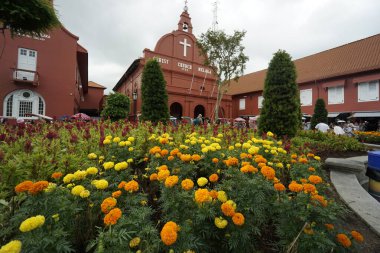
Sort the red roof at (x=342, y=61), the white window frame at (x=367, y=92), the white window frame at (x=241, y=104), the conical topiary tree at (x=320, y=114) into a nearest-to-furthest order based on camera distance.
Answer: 1. the conical topiary tree at (x=320, y=114)
2. the white window frame at (x=367, y=92)
3. the red roof at (x=342, y=61)
4. the white window frame at (x=241, y=104)

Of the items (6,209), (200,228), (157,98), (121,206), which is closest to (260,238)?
(200,228)

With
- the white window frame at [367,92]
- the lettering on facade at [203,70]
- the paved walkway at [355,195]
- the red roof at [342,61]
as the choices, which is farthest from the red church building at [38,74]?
the white window frame at [367,92]

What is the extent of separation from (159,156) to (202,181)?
870mm

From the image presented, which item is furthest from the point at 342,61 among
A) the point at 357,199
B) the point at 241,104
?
the point at 357,199

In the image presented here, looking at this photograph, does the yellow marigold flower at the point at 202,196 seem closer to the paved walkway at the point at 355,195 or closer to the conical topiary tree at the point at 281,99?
the paved walkway at the point at 355,195

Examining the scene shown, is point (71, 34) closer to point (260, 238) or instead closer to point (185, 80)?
point (185, 80)

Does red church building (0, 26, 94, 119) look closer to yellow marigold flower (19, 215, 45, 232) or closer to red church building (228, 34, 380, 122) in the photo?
yellow marigold flower (19, 215, 45, 232)

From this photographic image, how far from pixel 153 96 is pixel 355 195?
→ 7.64 m

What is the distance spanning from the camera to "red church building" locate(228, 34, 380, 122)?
54.9ft

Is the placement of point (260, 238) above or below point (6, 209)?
below

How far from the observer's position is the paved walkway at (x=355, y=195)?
236 centimetres

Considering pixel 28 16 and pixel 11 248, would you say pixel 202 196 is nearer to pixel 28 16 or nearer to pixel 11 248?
pixel 11 248

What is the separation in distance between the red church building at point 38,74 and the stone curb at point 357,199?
59.1 ft

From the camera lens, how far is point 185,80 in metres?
23.3
